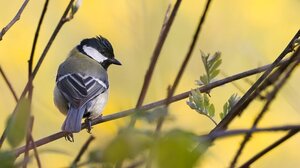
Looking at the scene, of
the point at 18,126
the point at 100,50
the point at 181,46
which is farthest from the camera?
the point at 181,46

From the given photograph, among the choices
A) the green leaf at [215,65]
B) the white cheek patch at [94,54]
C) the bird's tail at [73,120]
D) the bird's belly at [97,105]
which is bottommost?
the white cheek patch at [94,54]

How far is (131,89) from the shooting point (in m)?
4.93

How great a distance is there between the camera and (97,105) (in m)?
3.19

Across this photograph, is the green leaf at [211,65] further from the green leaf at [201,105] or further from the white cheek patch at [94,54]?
the white cheek patch at [94,54]

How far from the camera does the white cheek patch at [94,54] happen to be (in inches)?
149

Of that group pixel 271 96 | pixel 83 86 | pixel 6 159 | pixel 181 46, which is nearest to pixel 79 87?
pixel 83 86

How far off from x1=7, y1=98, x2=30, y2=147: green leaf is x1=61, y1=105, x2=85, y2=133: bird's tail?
137cm

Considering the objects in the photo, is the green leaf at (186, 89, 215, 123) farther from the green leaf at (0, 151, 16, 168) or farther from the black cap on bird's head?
the black cap on bird's head

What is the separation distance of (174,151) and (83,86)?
262cm

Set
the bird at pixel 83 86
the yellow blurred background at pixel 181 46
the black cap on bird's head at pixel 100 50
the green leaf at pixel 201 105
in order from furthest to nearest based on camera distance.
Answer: the yellow blurred background at pixel 181 46
the black cap on bird's head at pixel 100 50
the bird at pixel 83 86
the green leaf at pixel 201 105

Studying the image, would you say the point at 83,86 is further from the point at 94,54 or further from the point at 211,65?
the point at 211,65

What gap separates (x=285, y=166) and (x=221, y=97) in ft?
2.19

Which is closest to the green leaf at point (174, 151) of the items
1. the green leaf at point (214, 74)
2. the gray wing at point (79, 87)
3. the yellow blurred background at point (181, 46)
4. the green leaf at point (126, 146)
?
the green leaf at point (126, 146)

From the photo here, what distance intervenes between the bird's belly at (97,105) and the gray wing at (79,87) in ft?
0.07
